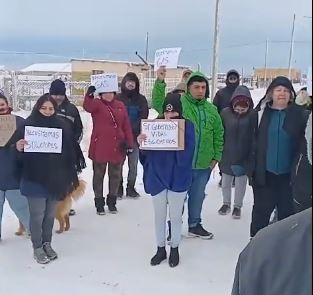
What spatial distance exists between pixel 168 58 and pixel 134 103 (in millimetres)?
639

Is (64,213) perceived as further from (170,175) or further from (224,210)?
(224,210)

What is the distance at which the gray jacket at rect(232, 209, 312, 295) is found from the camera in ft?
2.90

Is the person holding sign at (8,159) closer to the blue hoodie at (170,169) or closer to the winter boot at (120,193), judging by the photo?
the blue hoodie at (170,169)

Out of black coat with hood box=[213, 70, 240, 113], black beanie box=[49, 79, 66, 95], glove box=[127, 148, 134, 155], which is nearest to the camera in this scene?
black beanie box=[49, 79, 66, 95]

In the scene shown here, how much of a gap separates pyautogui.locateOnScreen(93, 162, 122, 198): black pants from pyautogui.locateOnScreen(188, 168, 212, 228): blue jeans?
40.2 inches

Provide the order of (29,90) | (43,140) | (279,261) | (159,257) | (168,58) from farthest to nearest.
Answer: (29,90), (168,58), (159,257), (43,140), (279,261)

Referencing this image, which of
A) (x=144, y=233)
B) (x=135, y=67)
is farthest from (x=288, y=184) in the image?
(x=135, y=67)

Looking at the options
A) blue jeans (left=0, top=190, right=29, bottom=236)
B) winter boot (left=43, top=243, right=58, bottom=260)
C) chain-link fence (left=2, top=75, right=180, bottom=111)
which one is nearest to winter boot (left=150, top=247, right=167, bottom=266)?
winter boot (left=43, top=243, right=58, bottom=260)

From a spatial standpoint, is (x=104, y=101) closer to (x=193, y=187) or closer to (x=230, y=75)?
(x=193, y=187)

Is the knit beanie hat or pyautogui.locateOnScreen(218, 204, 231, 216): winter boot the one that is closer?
the knit beanie hat

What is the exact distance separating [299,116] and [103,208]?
242 cm

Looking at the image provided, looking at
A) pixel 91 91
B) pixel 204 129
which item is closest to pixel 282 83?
pixel 204 129

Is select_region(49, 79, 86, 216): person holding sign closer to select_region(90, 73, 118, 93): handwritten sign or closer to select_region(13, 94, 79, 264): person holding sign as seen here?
select_region(90, 73, 118, 93): handwritten sign

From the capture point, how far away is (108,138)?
5098 millimetres
